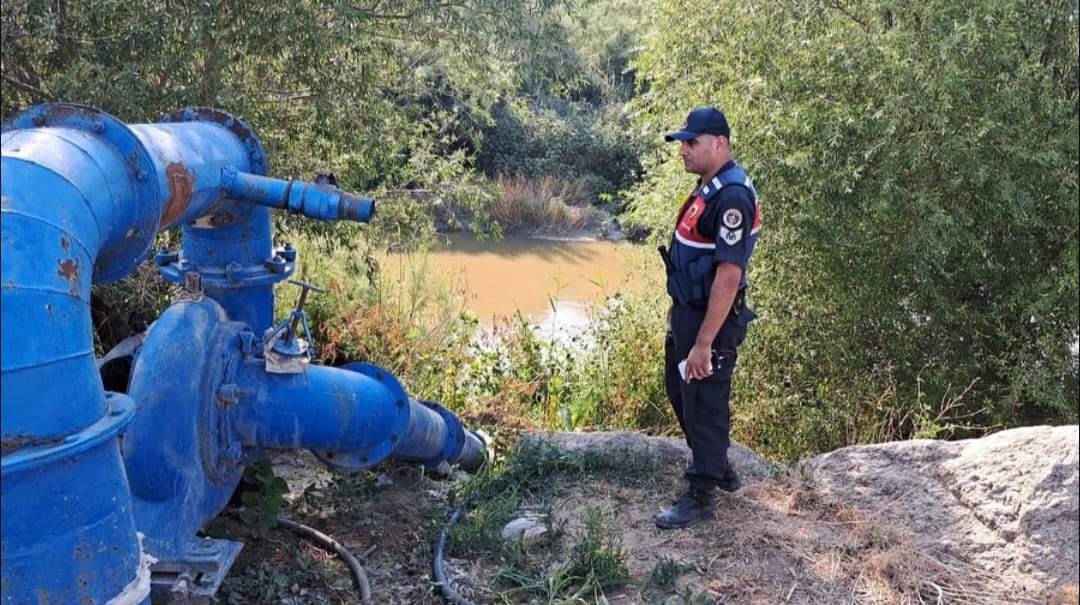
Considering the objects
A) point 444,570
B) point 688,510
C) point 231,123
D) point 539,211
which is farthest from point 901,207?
point 539,211

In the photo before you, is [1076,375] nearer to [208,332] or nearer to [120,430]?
[208,332]

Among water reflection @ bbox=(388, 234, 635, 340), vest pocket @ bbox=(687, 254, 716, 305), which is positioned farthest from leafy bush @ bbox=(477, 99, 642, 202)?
vest pocket @ bbox=(687, 254, 716, 305)

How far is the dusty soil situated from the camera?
3316mm

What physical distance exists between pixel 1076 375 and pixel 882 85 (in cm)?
191

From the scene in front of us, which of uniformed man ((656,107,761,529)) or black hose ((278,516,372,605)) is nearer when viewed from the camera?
black hose ((278,516,372,605))

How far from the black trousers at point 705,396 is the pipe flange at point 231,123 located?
5.75ft

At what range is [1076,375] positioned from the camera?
489 cm

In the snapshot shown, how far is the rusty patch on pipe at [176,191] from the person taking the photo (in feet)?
7.71

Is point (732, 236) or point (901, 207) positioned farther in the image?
point (901, 207)

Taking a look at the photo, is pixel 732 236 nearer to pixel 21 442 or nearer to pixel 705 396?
pixel 705 396

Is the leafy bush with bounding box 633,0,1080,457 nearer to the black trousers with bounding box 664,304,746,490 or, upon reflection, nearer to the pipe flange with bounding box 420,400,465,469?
the black trousers with bounding box 664,304,746,490

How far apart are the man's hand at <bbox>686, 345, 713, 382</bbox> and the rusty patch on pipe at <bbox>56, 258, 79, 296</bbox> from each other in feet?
7.78

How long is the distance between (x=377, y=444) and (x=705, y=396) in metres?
1.36

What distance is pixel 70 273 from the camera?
1.72 meters
